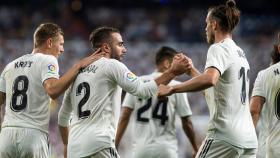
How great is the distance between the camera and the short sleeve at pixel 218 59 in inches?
265

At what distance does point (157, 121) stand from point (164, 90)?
2.86 m

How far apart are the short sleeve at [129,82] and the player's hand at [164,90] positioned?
0.14m

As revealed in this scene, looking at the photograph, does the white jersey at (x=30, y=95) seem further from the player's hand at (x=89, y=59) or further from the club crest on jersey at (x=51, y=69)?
the player's hand at (x=89, y=59)

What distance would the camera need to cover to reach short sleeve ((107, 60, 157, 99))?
23.4 feet

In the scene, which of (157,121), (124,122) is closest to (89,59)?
(157,121)

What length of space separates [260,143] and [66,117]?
108 inches

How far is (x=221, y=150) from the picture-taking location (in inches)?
273

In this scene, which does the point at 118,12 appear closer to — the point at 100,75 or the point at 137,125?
the point at 137,125

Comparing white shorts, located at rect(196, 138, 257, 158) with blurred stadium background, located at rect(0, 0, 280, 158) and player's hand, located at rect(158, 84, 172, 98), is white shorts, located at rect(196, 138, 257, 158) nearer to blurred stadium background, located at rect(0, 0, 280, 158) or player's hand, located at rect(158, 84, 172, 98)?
player's hand, located at rect(158, 84, 172, 98)

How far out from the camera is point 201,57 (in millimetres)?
19750

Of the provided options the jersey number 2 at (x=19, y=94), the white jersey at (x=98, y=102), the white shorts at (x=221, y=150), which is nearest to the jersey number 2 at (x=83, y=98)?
the white jersey at (x=98, y=102)

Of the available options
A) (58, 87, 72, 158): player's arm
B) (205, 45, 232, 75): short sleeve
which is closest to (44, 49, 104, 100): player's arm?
(58, 87, 72, 158): player's arm

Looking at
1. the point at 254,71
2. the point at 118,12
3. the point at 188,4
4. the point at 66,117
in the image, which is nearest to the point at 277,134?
the point at 66,117

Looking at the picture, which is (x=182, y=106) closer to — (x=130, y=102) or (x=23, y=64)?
(x=130, y=102)
